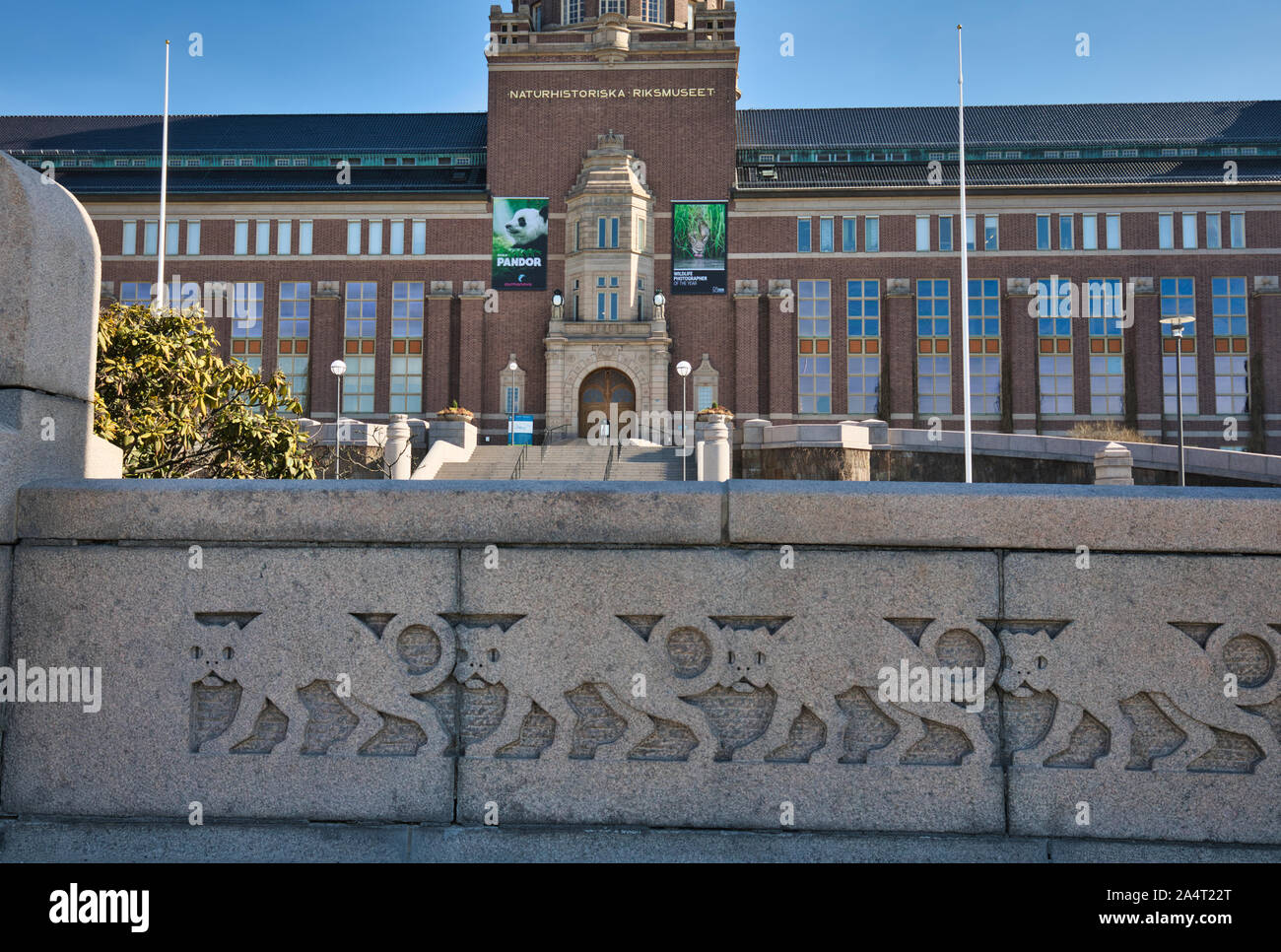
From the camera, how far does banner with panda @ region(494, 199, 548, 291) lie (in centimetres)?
4781

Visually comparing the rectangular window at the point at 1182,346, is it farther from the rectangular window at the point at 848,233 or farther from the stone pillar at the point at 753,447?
the stone pillar at the point at 753,447

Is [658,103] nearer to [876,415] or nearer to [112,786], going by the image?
[876,415]

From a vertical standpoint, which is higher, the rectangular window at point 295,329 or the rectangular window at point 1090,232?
the rectangular window at point 1090,232

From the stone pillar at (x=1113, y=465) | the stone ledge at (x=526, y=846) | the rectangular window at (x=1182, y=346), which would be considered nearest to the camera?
the stone ledge at (x=526, y=846)

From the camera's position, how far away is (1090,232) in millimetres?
46594

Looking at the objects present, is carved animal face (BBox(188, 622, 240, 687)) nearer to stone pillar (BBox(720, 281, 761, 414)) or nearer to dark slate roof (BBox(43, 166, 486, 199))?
stone pillar (BBox(720, 281, 761, 414))

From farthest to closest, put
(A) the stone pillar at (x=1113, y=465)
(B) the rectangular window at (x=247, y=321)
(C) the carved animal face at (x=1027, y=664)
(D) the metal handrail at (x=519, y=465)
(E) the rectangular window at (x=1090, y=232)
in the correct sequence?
(B) the rectangular window at (x=247, y=321) < (E) the rectangular window at (x=1090, y=232) < (D) the metal handrail at (x=519, y=465) < (A) the stone pillar at (x=1113, y=465) < (C) the carved animal face at (x=1027, y=664)

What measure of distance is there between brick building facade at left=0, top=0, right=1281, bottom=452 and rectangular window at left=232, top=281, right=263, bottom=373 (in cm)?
10

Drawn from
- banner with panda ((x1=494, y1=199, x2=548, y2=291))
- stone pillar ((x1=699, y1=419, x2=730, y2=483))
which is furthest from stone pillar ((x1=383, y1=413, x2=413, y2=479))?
banner with panda ((x1=494, y1=199, x2=548, y2=291))

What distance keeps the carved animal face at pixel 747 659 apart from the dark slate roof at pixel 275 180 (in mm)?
46536

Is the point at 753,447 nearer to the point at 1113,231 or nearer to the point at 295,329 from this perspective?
the point at 1113,231

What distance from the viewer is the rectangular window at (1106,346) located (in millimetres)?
46281

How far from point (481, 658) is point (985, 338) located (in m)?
46.5

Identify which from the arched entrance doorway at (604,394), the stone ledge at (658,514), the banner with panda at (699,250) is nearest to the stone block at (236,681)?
the stone ledge at (658,514)
